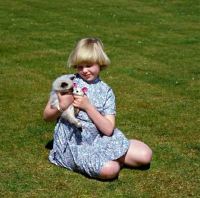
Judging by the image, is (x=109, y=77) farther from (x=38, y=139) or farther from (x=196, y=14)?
(x=196, y=14)

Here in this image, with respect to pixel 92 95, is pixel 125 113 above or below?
below

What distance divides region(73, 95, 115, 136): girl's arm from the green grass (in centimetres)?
55

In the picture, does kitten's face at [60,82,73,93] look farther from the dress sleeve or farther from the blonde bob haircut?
the dress sleeve

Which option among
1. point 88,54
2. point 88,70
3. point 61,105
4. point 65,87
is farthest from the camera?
point 88,70

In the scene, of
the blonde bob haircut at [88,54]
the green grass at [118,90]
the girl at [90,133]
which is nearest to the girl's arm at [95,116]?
the girl at [90,133]

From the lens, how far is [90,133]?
5.53 metres

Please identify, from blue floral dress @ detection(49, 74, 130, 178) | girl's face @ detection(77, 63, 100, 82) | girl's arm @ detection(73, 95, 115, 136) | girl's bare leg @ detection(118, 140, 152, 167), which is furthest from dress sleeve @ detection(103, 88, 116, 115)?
girl's bare leg @ detection(118, 140, 152, 167)

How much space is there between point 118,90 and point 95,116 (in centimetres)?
376

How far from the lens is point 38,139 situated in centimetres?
641

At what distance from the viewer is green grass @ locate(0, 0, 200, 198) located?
5.19 metres

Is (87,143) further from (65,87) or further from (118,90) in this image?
(118,90)

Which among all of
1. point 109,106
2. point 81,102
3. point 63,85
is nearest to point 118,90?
point 109,106

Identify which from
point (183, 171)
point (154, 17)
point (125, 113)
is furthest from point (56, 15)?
point (183, 171)

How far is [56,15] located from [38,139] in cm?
1240
